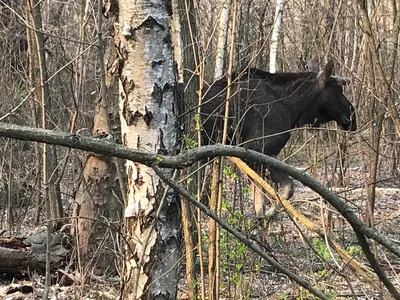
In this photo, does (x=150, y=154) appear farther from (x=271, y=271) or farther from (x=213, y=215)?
(x=271, y=271)

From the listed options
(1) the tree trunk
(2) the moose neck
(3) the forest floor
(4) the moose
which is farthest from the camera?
(2) the moose neck

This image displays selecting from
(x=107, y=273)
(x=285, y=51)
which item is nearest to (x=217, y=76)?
(x=107, y=273)

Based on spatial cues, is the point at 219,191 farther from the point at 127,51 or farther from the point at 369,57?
the point at 369,57

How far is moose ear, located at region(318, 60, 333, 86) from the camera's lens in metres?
9.49

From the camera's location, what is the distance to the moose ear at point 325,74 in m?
9.49

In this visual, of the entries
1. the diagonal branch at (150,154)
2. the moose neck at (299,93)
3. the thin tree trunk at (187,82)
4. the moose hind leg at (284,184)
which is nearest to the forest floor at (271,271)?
the thin tree trunk at (187,82)

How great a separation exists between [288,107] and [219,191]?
5055 millimetres

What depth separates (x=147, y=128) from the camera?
12.6ft

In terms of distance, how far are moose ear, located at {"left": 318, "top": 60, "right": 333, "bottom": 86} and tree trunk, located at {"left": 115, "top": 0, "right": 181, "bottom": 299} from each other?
19.4 feet

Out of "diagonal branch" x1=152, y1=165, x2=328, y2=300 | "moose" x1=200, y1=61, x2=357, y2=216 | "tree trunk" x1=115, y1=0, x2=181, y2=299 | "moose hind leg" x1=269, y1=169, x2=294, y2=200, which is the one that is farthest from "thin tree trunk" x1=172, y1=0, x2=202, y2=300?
"moose hind leg" x1=269, y1=169, x2=294, y2=200

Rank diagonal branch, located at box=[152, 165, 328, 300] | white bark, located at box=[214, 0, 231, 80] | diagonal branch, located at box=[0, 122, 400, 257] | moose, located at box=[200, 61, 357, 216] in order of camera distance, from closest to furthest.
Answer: diagonal branch, located at box=[0, 122, 400, 257] < diagonal branch, located at box=[152, 165, 328, 300] < white bark, located at box=[214, 0, 231, 80] < moose, located at box=[200, 61, 357, 216]

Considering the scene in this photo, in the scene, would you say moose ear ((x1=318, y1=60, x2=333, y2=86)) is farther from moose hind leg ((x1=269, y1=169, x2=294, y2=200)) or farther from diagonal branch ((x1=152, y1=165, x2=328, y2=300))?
diagonal branch ((x1=152, y1=165, x2=328, y2=300))

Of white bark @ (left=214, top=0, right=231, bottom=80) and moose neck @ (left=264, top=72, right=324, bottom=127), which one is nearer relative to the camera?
white bark @ (left=214, top=0, right=231, bottom=80)

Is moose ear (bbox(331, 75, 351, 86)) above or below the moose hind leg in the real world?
above
